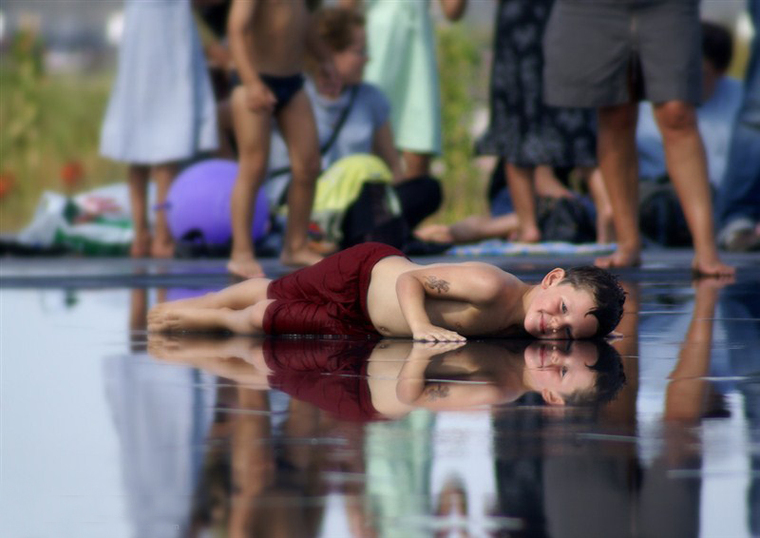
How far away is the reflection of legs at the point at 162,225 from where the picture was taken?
7.87 meters

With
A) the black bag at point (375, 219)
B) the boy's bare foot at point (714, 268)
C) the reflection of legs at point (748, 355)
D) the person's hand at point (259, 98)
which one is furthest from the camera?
the black bag at point (375, 219)

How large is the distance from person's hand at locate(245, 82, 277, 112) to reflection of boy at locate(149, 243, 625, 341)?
188cm

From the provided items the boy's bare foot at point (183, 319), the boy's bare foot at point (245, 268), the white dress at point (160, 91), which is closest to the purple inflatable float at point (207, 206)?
the white dress at point (160, 91)

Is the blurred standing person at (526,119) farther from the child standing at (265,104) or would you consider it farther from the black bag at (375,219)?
the child standing at (265,104)

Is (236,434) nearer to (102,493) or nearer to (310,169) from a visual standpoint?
(102,493)

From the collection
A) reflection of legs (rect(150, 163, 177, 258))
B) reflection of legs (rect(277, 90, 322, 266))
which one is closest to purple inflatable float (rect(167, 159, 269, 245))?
reflection of legs (rect(150, 163, 177, 258))

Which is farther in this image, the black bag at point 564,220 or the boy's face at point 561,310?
the black bag at point 564,220

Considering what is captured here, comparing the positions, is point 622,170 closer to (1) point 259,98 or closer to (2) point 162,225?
(1) point 259,98

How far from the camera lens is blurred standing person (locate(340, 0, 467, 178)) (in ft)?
29.7

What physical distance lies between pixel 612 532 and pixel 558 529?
0.24 ft

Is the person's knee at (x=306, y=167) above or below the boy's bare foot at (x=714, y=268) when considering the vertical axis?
above

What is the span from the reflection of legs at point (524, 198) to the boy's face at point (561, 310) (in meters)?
3.85

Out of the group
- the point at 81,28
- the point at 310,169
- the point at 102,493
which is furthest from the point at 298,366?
the point at 81,28

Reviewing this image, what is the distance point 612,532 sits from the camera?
177 cm
